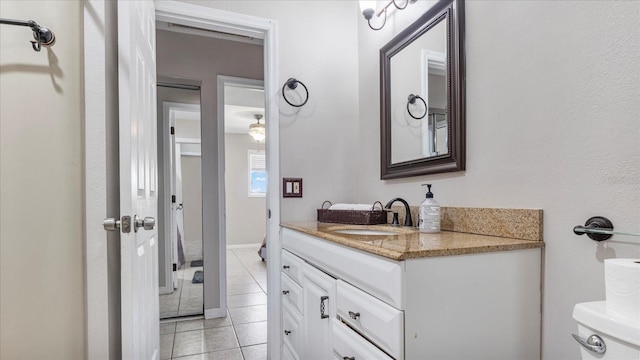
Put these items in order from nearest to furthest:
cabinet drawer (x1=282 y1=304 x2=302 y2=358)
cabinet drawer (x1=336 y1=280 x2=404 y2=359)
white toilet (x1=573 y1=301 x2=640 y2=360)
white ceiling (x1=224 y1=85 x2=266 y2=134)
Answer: white toilet (x1=573 y1=301 x2=640 y2=360), cabinet drawer (x1=336 y1=280 x2=404 y2=359), cabinet drawer (x1=282 y1=304 x2=302 y2=358), white ceiling (x1=224 y1=85 x2=266 y2=134)

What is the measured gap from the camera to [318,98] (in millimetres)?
2199

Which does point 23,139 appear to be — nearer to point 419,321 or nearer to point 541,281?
point 419,321

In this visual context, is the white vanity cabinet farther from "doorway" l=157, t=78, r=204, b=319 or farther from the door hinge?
"doorway" l=157, t=78, r=204, b=319

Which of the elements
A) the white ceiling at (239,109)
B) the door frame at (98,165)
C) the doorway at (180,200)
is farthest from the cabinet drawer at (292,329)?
the white ceiling at (239,109)

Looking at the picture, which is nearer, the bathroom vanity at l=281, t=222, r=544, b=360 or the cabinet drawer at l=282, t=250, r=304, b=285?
the bathroom vanity at l=281, t=222, r=544, b=360

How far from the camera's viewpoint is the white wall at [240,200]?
6453 millimetres

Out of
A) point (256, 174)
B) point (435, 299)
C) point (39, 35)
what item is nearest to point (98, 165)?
point (39, 35)

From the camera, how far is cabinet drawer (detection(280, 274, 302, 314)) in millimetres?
1655

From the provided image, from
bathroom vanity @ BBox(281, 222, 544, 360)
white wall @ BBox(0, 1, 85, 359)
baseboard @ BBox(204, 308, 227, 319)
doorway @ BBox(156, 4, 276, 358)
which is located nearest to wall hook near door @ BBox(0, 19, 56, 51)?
white wall @ BBox(0, 1, 85, 359)

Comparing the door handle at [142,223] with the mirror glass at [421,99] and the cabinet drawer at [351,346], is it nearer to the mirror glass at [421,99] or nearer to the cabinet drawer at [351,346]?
the cabinet drawer at [351,346]

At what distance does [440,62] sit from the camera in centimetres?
155

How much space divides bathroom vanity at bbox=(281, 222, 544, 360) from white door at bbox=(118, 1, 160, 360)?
0.70 meters

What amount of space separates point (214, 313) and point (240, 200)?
12.2ft

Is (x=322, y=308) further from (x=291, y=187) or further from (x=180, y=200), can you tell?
(x=180, y=200)
